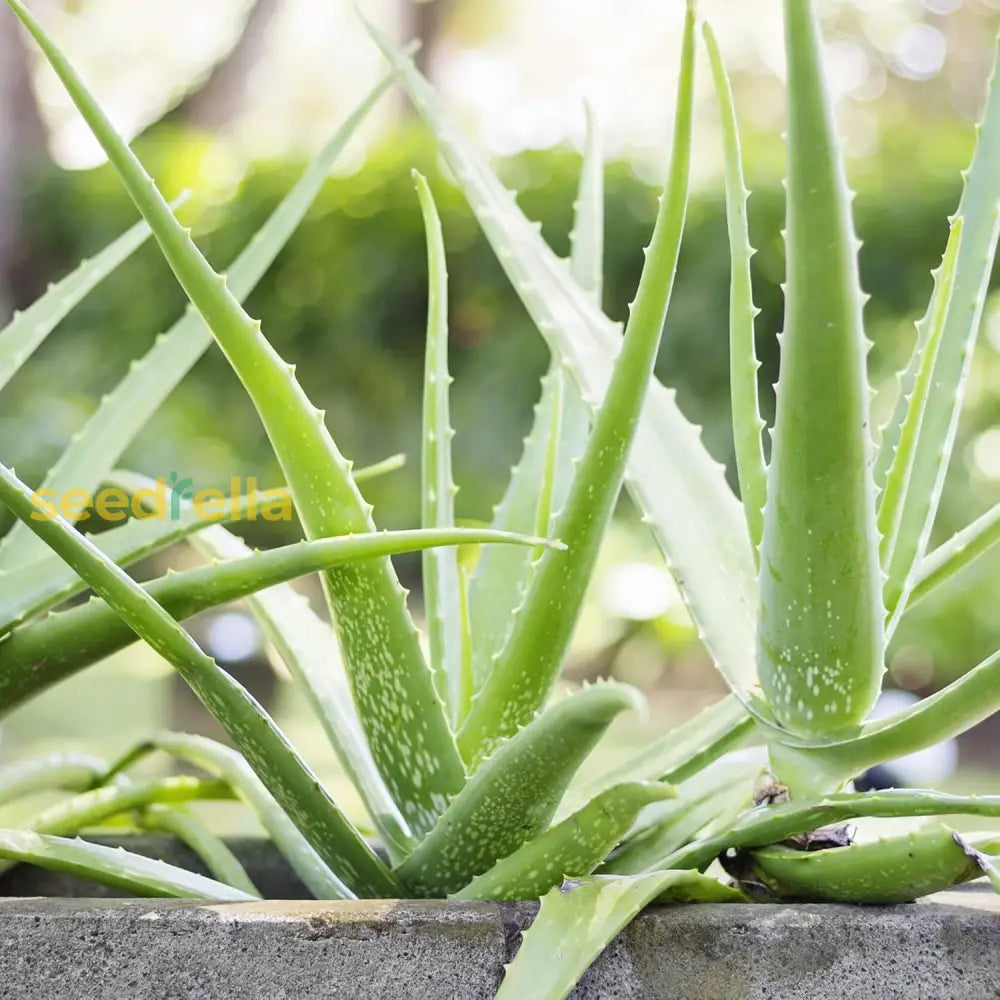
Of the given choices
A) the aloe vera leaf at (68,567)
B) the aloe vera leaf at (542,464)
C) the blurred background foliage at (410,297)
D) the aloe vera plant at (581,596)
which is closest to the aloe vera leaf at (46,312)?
the aloe vera plant at (581,596)

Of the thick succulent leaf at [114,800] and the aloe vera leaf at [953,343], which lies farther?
the thick succulent leaf at [114,800]

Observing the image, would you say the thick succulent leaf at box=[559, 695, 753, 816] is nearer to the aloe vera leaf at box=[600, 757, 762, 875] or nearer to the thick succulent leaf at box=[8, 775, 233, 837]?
the aloe vera leaf at box=[600, 757, 762, 875]

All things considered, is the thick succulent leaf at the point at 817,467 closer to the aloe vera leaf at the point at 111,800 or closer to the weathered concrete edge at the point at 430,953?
the weathered concrete edge at the point at 430,953

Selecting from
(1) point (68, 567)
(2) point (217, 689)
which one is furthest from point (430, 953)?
(1) point (68, 567)

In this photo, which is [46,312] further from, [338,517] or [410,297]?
[410,297]

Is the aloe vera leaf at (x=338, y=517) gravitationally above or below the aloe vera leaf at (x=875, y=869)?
above

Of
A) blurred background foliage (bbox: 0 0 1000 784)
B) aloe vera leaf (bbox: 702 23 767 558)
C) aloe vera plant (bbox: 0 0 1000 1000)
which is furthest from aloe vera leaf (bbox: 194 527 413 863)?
blurred background foliage (bbox: 0 0 1000 784)

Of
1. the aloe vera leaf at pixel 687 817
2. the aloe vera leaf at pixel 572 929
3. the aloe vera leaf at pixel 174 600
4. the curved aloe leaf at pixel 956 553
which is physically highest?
the aloe vera leaf at pixel 174 600

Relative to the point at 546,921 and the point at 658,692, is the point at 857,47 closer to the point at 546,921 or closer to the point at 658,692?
the point at 658,692
